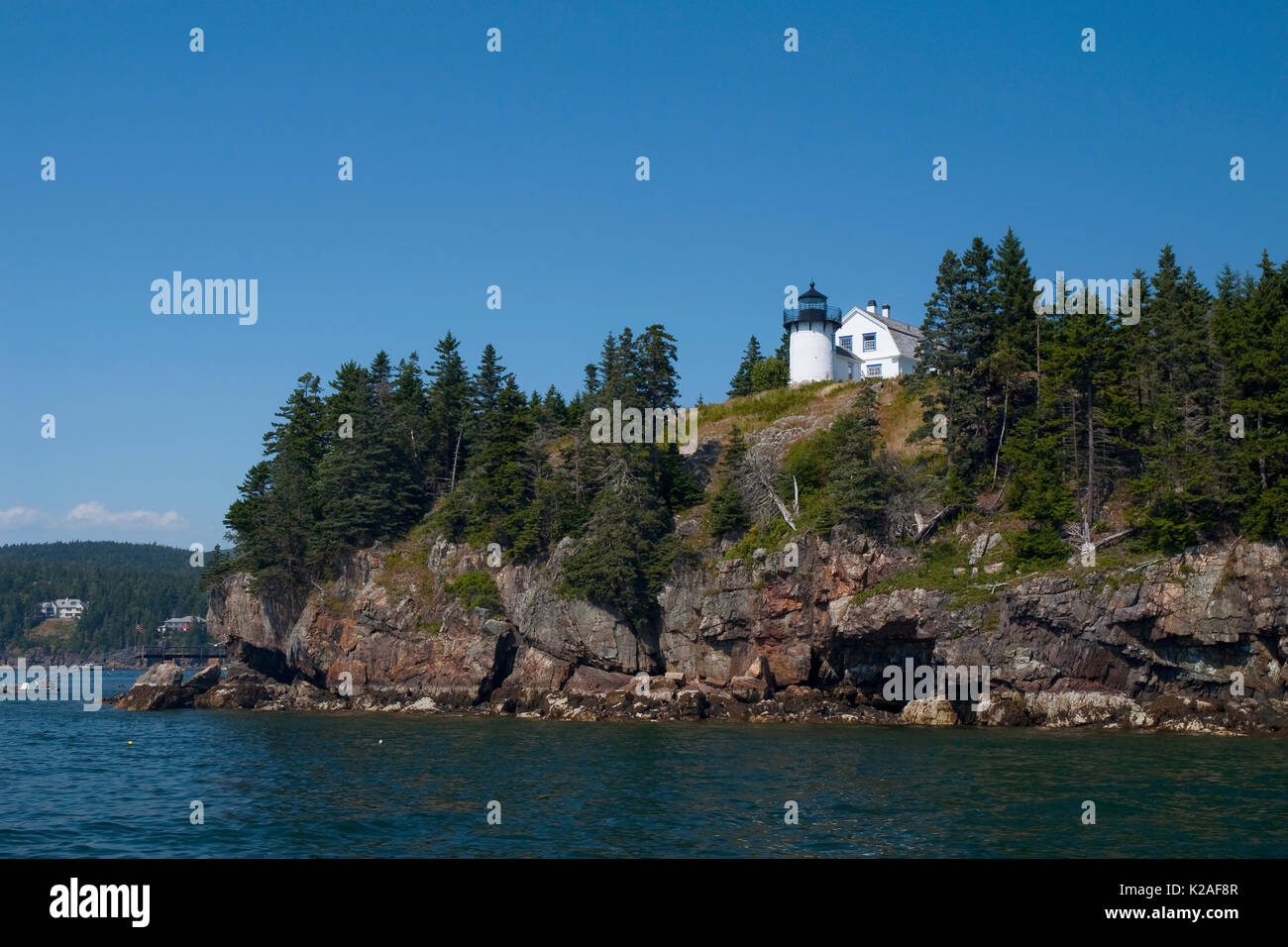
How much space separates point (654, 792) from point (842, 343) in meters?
63.1

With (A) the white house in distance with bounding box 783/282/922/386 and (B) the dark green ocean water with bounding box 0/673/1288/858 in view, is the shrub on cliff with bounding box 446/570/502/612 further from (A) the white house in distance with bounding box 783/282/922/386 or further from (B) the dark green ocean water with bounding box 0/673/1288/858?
(A) the white house in distance with bounding box 783/282/922/386

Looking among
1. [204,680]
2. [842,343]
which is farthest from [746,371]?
[204,680]

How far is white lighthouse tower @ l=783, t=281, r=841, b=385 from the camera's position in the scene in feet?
267

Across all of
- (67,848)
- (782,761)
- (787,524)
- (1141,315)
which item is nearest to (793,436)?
(787,524)

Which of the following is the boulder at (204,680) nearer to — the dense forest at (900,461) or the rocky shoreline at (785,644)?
the rocky shoreline at (785,644)

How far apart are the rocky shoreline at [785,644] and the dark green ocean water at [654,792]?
177 inches

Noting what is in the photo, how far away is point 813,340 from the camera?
268 feet

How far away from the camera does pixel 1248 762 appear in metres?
34.4

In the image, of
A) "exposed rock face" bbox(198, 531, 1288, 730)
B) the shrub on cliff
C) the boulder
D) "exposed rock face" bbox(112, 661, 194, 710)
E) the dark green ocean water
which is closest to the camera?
the dark green ocean water

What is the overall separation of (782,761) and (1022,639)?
18670mm

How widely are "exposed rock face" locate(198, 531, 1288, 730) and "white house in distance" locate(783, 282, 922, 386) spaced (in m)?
28.6

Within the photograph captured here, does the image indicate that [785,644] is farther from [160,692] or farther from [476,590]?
[160,692]

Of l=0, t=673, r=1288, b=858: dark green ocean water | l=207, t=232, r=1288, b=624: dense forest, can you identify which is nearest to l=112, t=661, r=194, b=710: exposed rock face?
l=207, t=232, r=1288, b=624: dense forest

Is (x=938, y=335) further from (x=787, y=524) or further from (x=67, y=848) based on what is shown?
(x=67, y=848)
